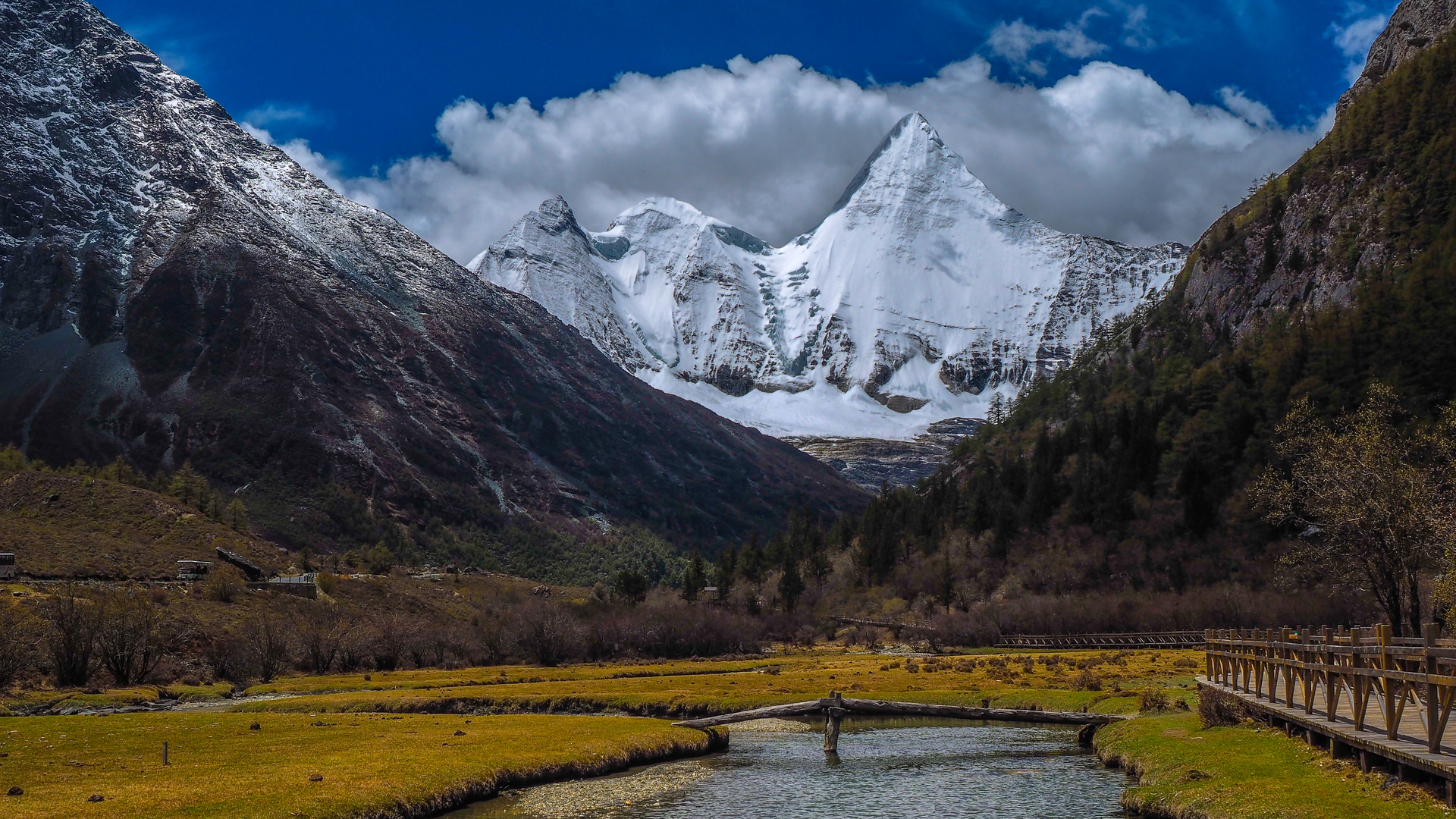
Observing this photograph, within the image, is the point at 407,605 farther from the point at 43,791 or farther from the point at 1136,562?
the point at 43,791

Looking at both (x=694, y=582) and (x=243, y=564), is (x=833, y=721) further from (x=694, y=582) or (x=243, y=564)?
(x=694, y=582)

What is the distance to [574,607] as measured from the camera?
5669 inches

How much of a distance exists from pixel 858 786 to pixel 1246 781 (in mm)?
16873

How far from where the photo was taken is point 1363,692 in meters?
27.1

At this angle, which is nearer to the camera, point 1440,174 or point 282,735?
point 282,735

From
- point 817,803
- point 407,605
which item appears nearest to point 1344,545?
point 817,803

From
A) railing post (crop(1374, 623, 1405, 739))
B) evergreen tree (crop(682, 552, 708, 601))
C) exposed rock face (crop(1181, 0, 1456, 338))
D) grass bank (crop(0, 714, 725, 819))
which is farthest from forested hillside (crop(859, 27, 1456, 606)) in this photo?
railing post (crop(1374, 623, 1405, 739))

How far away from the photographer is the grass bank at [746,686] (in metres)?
69.6

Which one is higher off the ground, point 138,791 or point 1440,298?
point 1440,298

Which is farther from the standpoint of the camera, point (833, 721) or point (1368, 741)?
point (833, 721)

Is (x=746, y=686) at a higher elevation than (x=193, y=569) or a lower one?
lower

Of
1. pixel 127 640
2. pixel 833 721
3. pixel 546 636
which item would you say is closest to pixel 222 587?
pixel 546 636

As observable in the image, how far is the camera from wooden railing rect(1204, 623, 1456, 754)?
2270 cm

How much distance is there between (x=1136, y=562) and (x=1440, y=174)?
79.1 metres
